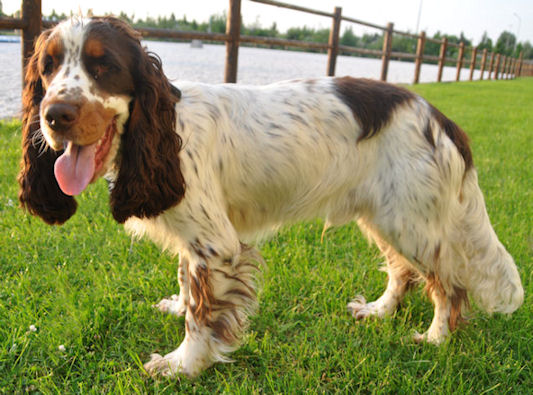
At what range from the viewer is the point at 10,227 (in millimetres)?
3273

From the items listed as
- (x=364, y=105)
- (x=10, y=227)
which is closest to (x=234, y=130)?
(x=364, y=105)

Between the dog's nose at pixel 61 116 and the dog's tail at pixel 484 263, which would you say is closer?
the dog's nose at pixel 61 116

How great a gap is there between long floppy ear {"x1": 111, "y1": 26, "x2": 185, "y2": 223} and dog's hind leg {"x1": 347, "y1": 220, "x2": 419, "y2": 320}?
3.91 ft

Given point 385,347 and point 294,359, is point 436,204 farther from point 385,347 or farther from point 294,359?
point 294,359

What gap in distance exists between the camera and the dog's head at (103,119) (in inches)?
68.2

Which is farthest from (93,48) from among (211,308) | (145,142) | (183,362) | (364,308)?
(364,308)

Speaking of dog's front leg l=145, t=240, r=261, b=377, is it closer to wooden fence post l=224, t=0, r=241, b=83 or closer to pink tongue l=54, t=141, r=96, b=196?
pink tongue l=54, t=141, r=96, b=196

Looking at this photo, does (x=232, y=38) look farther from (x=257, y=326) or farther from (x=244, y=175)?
(x=257, y=326)

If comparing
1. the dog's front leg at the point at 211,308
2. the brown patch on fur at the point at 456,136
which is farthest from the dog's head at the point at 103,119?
the brown patch on fur at the point at 456,136

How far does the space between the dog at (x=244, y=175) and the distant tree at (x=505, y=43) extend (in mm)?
79283

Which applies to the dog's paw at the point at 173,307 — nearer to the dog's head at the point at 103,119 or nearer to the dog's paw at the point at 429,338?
the dog's head at the point at 103,119

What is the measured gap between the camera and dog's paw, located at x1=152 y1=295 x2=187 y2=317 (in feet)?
8.55

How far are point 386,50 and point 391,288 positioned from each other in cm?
1230

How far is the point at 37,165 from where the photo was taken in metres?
2.19
